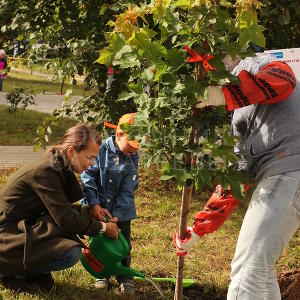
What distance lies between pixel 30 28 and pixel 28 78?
15.9m

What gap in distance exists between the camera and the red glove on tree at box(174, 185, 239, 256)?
343 cm

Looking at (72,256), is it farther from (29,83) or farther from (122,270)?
(29,83)

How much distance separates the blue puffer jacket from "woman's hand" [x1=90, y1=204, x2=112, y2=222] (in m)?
0.04

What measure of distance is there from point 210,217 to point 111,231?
2.07 ft

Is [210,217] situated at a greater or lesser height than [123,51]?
lesser

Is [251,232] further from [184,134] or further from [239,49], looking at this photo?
[239,49]

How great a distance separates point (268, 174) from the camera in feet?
9.88

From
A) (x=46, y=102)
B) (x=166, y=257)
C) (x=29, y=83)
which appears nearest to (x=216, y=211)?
(x=166, y=257)

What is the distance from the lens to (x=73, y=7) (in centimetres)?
625

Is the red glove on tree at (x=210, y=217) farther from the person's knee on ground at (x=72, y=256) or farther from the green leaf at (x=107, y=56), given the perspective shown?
the green leaf at (x=107, y=56)

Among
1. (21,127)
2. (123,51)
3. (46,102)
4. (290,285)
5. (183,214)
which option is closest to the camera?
(123,51)

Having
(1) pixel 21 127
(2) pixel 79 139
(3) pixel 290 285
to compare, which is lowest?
(1) pixel 21 127

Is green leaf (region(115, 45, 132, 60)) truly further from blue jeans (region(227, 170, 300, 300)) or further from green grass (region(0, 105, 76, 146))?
green grass (region(0, 105, 76, 146))

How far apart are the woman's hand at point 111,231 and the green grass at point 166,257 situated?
1.38 ft
